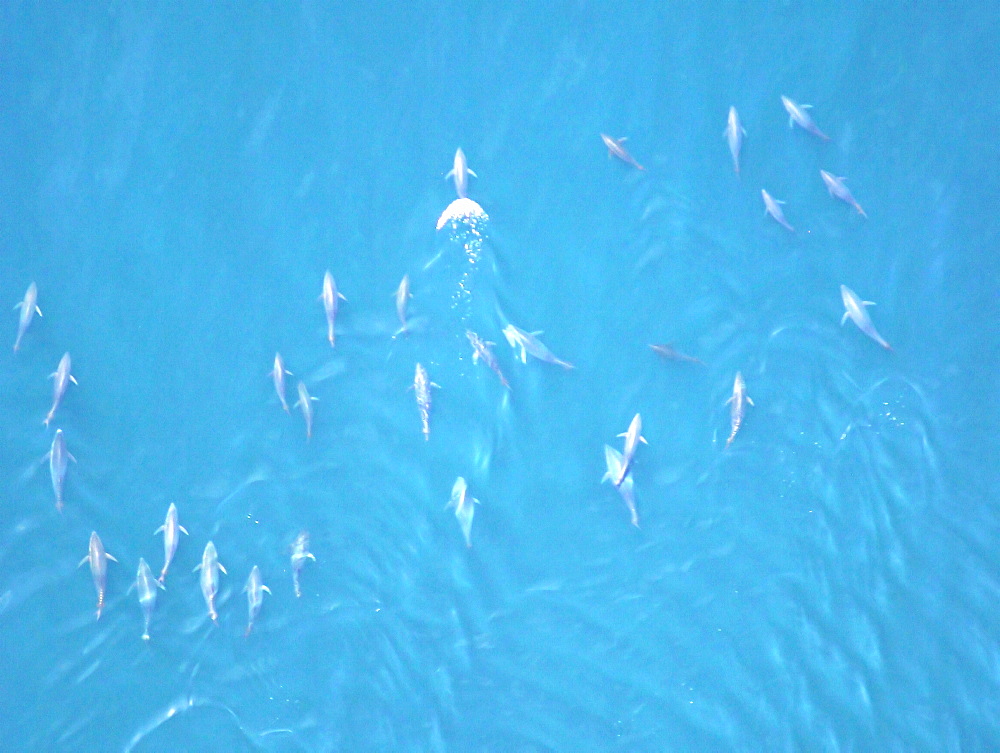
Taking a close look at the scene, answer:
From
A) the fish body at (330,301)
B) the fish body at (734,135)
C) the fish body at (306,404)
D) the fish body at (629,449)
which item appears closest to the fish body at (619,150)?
the fish body at (734,135)

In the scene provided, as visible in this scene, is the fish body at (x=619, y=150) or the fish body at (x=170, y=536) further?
the fish body at (x=619, y=150)

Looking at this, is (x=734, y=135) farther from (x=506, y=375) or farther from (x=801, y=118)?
(x=506, y=375)

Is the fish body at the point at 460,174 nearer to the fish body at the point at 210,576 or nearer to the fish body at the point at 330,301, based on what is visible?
the fish body at the point at 330,301

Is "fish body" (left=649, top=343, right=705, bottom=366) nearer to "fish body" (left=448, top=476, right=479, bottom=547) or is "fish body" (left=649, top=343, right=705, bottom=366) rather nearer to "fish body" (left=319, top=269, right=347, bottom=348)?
"fish body" (left=448, top=476, right=479, bottom=547)

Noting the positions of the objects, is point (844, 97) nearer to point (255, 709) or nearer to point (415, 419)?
point (415, 419)

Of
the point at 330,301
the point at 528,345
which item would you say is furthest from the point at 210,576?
the point at 528,345

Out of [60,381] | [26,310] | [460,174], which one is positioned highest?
[460,174]
